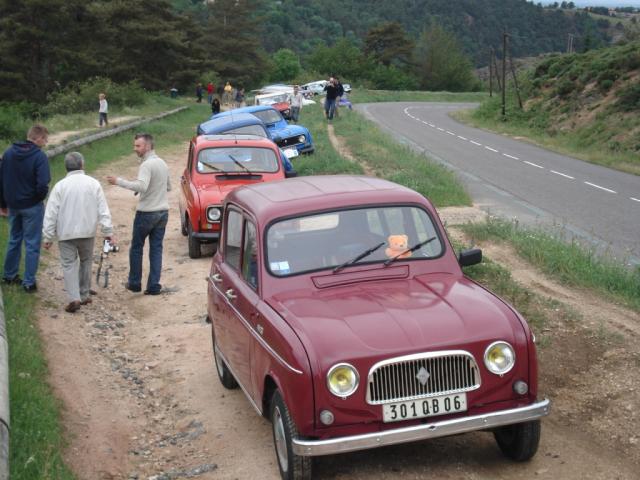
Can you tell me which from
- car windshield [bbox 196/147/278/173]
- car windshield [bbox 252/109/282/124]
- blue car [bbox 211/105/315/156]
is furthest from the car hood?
car windshield [bbox 252/109/282/124]

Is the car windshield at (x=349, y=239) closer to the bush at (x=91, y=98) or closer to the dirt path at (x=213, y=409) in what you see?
the dirt path at (x=213, y=409)

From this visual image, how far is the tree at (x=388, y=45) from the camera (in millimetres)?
129125

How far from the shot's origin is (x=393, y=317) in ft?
17.8

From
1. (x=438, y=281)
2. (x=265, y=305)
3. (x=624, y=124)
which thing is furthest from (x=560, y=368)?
(x=624, y=124)

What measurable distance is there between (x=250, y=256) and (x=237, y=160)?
24.4 ft

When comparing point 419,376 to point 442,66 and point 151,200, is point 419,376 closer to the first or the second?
point 151,200

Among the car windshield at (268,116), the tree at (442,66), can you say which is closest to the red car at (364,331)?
the car windshield at (268,116)

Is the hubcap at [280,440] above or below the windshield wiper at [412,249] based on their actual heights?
below

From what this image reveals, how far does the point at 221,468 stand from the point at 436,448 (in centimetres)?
144

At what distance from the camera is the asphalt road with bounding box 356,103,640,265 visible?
15.6 meters

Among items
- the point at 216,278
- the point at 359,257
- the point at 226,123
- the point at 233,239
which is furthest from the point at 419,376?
the point at 226,123

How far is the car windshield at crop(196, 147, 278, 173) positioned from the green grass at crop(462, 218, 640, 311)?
358 centimetres

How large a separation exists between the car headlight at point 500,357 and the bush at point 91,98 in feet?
144

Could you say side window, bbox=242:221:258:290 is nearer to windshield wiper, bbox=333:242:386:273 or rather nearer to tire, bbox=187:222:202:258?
windshield wiper, bbox=333:242:386:273
